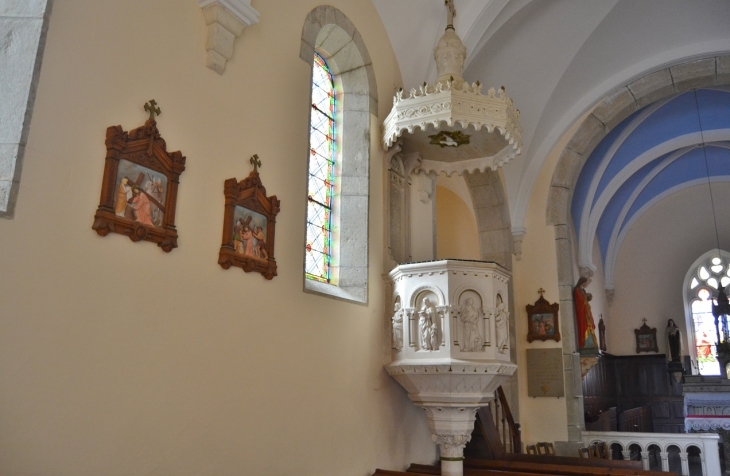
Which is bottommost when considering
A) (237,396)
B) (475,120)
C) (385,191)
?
(237,396)

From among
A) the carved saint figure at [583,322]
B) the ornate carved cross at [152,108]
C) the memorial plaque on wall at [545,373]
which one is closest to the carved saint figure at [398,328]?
the ornate carved cross at [152,108]

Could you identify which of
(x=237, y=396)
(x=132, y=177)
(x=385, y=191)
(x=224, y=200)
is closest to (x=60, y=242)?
(x=132, y=177)

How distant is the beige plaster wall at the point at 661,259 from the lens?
51.0 ft

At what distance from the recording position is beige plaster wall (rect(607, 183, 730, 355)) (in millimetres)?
15547

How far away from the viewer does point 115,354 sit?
3.36 m

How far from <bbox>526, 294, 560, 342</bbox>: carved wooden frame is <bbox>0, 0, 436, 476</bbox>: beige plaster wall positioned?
452 cm

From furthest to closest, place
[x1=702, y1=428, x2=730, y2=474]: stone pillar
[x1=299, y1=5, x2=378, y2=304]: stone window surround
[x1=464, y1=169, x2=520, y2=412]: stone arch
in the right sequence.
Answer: [x1=702, y1=428, x2=730, y2=474]: stone pillar < [x1=464, y1=169, x2=520, y2=412]: stone arch < [x1=299, y1=5, x2=378, y2=304]: stone window surround

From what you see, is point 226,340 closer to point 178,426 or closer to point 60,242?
point 178,426

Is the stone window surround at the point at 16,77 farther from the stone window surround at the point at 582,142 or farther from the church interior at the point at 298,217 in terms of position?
the stone window surround at the point at 582,142

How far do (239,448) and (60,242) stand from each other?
1819 millimetres

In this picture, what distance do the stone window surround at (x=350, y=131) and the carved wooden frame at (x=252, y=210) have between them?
2.74 ft

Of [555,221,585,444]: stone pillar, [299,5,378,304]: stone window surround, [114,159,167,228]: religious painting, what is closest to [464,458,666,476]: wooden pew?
[299,5,378,304]: stone window surround

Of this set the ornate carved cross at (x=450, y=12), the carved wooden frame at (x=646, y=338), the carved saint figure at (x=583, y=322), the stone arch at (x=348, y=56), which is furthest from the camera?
the carved wooden frame at (x=646, y=338)

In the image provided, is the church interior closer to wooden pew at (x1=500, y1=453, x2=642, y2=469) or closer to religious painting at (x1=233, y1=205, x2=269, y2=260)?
religious painting at (x1=233, y1=205, x2=269, y2=260)
